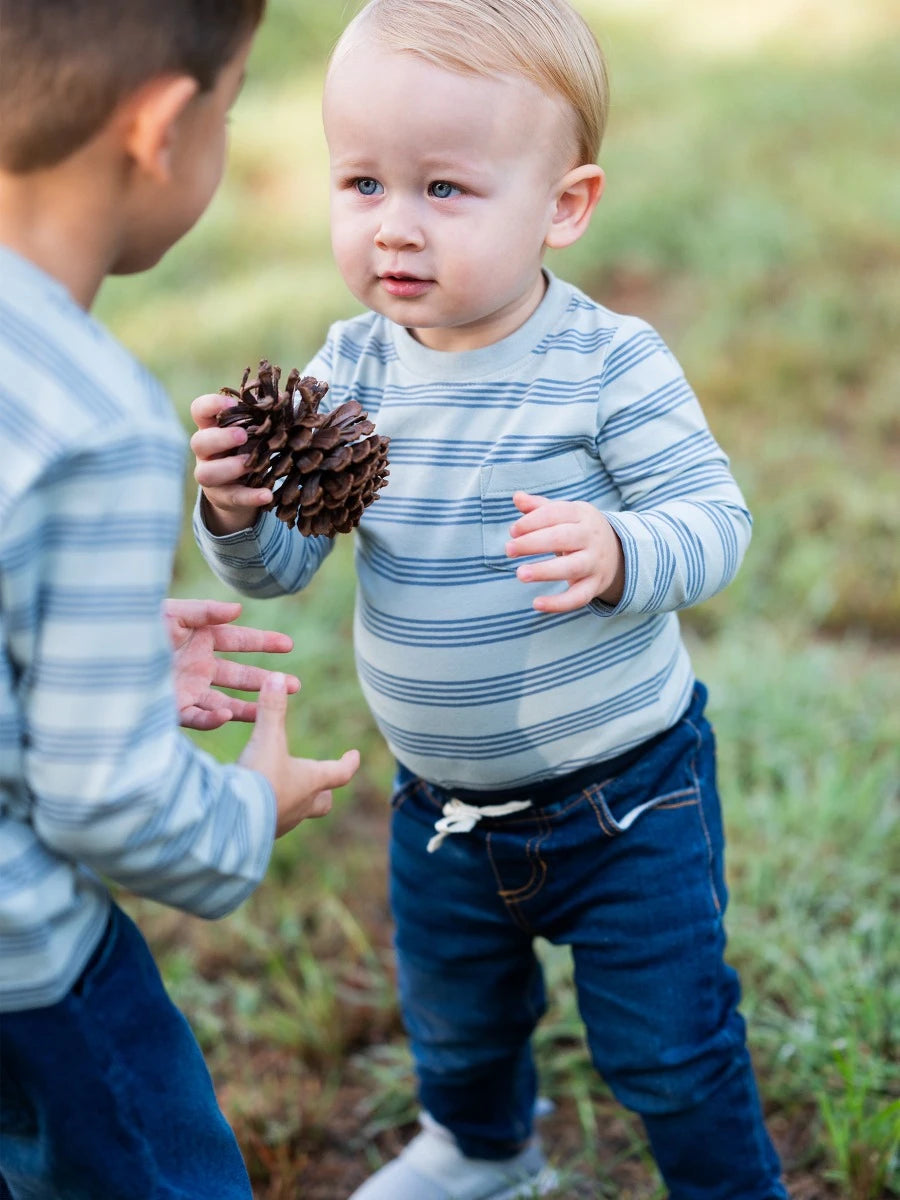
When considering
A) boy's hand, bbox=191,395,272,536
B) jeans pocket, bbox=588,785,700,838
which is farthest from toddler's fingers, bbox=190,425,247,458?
jeans pocket, bbox=588,785,700,838

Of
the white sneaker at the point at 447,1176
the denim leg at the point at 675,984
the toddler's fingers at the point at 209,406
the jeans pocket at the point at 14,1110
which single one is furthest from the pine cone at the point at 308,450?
the white sneaker at the point at 447,1176

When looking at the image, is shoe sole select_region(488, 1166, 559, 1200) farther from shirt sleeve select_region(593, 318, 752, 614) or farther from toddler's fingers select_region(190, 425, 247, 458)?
toddler's fingers select_region(190, 425, 247, 458)

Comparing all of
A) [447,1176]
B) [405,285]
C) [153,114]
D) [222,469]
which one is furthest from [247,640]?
[447,1176]

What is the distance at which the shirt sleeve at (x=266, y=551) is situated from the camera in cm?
162

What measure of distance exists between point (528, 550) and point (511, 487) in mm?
202

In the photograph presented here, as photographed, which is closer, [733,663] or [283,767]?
A: [283,767]

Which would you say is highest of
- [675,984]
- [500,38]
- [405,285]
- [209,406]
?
[500,38]

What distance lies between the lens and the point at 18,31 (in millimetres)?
1064

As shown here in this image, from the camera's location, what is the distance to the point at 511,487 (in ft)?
5.16

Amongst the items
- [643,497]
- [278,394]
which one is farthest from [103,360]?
[643,497]

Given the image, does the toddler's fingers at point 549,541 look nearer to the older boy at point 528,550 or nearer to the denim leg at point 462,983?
the older boy at point 528,550

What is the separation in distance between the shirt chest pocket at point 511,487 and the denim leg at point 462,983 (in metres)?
0.39

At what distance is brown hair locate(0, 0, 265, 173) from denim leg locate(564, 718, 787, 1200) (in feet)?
3.14

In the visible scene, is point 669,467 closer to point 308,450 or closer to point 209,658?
point 308,450
